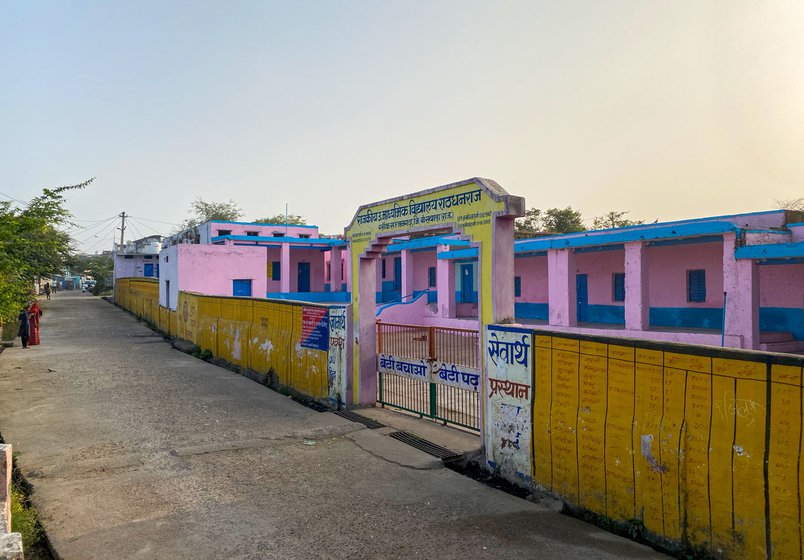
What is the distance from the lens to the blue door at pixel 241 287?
24.8m

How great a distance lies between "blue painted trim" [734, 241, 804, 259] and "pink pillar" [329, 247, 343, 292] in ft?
86.9

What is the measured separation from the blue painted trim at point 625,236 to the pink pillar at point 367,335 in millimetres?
11249

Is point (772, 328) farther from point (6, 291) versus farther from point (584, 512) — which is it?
point (6, 291)

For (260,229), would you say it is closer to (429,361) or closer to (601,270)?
(601,270)

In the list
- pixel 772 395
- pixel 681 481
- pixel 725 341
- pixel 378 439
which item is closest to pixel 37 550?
pixel 378 439

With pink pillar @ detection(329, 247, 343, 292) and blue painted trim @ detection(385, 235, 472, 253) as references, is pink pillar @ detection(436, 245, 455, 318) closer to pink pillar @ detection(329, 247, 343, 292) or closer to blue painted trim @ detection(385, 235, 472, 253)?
blue painted trim @ detection(385, 235, 472, 253)

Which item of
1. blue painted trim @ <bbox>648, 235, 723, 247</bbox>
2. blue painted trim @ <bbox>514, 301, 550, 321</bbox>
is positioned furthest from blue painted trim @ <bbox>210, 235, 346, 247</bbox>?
blue painted trim @ <bbox>648, 235, 723, 247</bbox>

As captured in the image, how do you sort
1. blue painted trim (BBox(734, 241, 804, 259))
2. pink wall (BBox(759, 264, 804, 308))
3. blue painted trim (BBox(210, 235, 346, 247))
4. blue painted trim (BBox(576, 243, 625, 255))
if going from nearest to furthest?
blue painted trim (BBox(734, 241, 804, 259))
pink wall (BBox(759, 264, 804, 308))
blue painted trim (BBox(576, 243, 625, 255))
blue painted trim (BBox(210, 235, 346, 247))

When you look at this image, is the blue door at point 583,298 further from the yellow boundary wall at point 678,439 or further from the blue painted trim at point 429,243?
the yellow boundary wall at point 678,439

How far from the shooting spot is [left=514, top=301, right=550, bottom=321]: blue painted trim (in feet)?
86.5

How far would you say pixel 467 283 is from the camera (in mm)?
29891

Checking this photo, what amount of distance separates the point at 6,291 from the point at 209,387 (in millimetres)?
4192

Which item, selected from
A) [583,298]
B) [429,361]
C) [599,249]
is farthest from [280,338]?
[583,298]

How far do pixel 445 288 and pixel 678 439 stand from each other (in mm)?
21877
